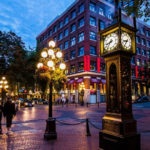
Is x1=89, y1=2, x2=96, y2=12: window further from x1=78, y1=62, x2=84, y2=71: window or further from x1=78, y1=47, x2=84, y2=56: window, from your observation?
x1=78, y1=62, x2=84, y2=71: window

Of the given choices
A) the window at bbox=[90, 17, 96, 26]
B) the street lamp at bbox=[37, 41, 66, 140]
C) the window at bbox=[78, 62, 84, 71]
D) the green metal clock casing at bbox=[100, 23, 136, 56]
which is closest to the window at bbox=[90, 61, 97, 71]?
the window at bbox=[78, 62, 84, 71]

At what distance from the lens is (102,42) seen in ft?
16.6

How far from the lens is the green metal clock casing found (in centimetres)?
445

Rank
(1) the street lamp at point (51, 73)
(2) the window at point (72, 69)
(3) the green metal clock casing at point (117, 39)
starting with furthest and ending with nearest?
(2) the window at point (72, 69)
(1) the street lamp at point (51, 73)
(3) the green metal clock casing at point (117, 39)

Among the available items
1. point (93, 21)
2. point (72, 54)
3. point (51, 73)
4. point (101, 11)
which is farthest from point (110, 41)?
point (101, 11)

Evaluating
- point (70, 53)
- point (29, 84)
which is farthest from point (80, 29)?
point (29, 84)

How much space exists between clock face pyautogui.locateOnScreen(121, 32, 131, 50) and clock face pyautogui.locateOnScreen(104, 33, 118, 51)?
0.20 meters

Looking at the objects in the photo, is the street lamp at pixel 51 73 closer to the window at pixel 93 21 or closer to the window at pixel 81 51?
the window at pixel 81 51

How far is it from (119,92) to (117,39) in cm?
153

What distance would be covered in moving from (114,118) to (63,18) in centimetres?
4182

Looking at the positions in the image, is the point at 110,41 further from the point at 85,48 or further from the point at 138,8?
the point at 85,48

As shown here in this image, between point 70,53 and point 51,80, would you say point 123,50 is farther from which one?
point 70,53

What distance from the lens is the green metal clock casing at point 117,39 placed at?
175 inches

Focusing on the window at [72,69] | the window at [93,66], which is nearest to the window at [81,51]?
the window at [93,66]
